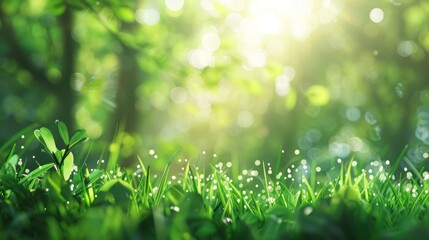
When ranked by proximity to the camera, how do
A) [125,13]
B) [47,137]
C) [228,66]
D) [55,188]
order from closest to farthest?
[55,188] < [47,137] < [125,13] < [228,66]

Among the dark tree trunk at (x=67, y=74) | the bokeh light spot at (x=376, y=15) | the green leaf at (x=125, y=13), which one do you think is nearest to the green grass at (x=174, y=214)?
the green leaf at (x=125, y=13)

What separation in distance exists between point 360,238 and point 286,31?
18015 mm

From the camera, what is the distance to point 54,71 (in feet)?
33.8

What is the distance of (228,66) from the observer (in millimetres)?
5930

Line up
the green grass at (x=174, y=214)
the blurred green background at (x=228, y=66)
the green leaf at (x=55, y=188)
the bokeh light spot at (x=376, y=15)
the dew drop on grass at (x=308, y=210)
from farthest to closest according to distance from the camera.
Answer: the bokeh light spot at (x=376, y=15)
the blurred green background at (x=228, y=66)
the green leaf at (x=55, y=188)
the dew drop on grass at (x=308, y=210)
the green grass at (x=174, y=214)

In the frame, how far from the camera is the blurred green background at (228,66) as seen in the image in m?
7.55

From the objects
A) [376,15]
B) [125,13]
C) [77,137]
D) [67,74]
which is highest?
[376,15]

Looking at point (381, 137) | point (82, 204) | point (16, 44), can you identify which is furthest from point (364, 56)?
point (82, 204)

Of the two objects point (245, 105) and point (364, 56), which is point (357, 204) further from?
point (245, 105)

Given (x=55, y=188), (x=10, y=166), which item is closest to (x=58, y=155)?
(x=10, y=166)

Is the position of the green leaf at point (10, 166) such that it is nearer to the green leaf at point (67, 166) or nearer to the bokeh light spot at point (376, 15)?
the green leaf at point (67, 166)

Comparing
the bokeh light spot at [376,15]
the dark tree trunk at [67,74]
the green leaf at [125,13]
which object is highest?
the bokeh light spot at [376,15]

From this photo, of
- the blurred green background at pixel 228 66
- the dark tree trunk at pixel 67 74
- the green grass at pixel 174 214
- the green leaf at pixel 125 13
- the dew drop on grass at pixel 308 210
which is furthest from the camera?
the dark tree trunk at pixel 67 74

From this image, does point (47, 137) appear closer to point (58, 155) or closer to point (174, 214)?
point (58, 155)
